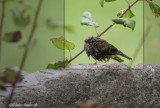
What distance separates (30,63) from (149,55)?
478 millimetres

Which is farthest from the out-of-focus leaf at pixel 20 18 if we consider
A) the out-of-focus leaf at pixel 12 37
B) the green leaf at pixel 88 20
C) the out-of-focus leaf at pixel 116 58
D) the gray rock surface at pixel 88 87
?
the out-of-focus leaf at pixel 116 58

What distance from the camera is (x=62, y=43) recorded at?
1.36m

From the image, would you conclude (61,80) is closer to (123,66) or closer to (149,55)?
(123,66)

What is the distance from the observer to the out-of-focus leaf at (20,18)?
457 mm

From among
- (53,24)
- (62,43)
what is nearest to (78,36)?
(62,43)

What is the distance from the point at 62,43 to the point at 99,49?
5.3 inches

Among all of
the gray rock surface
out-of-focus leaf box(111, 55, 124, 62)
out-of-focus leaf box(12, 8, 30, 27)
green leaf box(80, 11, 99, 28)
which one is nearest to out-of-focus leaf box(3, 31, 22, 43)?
out-of-focus leaf box(12, 8, 30, 27)

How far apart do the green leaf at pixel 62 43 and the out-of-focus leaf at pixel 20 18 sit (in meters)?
0.87

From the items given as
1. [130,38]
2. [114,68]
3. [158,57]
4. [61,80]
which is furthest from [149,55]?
[61,80]

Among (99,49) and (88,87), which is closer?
(88,87)

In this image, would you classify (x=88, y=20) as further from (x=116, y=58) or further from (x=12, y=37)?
(x=12, y=37)

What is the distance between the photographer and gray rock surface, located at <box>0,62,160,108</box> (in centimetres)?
117

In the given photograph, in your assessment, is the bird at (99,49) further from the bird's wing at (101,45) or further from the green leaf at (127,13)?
the green leaf at (127,13)

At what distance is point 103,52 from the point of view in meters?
1.36
